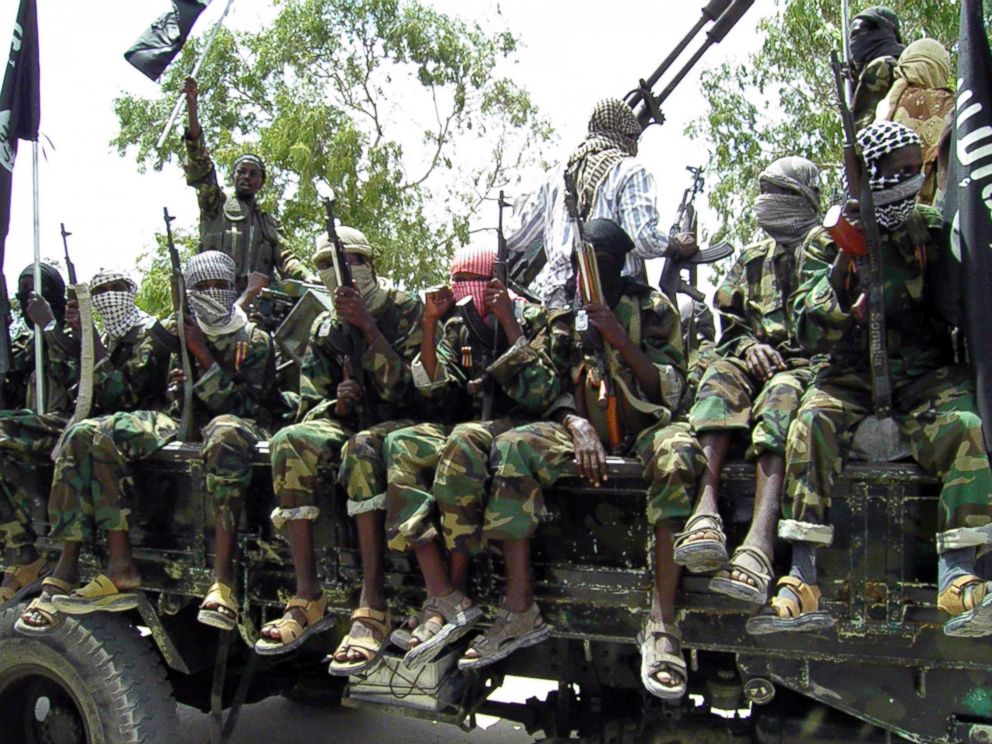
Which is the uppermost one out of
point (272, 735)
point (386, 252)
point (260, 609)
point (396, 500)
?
point (386, 252)

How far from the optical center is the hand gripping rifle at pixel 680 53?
586 centimetres

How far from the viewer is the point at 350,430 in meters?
4.14

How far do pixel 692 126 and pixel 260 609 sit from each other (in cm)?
1125

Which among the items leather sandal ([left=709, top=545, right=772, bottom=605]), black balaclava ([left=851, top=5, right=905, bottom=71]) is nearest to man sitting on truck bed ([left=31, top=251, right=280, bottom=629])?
leather sandal ([left=709, top=545, right=772, bottom=605])

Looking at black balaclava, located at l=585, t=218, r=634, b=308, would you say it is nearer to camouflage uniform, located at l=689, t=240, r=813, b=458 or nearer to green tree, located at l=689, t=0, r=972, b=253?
camouflage uniform, located at l=689, t=240, r=813, b=458

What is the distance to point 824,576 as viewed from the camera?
3164mm

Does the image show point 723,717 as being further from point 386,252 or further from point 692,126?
point 386,252

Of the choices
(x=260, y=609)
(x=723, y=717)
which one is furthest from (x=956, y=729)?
(x=260, y=609)

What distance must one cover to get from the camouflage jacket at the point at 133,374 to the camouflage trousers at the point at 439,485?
169 cm

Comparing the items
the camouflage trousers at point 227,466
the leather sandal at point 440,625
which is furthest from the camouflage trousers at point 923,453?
the camouflage trousers at point 227,466

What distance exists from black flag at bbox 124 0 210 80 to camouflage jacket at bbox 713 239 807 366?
321 cm

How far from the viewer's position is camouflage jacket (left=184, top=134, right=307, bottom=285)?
6617 millimetres

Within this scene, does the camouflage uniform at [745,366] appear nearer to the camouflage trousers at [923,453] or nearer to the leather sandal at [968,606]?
the camouflage trousers at [923,453]

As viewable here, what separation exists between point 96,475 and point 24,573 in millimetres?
784
